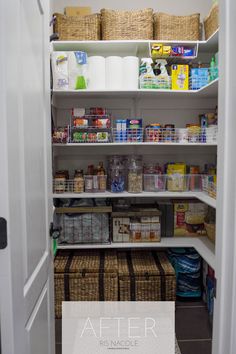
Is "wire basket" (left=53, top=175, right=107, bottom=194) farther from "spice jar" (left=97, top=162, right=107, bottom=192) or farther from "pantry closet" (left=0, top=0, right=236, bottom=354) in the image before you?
"pantry closet" (left=0, top=0, right=236, bottom=354)

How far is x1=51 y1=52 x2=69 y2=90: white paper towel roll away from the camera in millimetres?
2361

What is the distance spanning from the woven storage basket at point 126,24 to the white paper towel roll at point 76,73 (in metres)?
0.32

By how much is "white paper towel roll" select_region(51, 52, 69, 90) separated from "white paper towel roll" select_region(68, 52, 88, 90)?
0.03 metres

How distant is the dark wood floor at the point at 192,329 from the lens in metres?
2.08

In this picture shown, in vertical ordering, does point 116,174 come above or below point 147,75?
below

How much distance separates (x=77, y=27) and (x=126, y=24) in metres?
0.40

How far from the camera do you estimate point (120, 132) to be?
8.19ft

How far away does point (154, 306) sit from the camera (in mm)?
2412

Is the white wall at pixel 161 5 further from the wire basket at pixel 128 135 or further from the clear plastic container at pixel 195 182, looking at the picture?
the clear plastic container at pixel 195 182

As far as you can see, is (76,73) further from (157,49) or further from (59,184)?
(59,184)

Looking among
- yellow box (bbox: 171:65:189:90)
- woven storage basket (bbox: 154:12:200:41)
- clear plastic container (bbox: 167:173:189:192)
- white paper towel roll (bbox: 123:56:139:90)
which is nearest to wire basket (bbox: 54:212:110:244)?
clear plastic container (bbox: 167:173:189:192)

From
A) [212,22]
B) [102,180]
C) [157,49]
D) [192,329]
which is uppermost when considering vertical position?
[212,22]

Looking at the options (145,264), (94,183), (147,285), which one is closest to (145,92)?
(94,183)

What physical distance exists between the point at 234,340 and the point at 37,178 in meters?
0.89
